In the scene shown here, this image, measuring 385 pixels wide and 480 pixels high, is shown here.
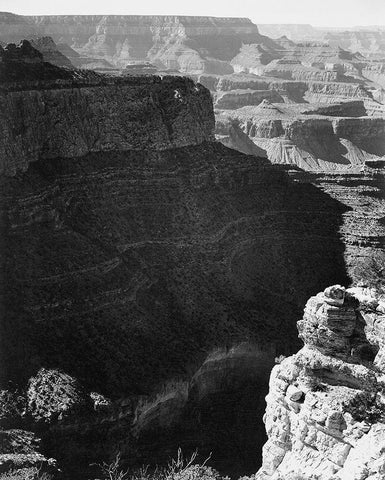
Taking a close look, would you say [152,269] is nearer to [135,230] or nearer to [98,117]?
[135,230]

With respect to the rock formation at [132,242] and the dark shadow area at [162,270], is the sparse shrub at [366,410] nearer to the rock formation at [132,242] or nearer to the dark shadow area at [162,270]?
the dark shadow area at [162,270]

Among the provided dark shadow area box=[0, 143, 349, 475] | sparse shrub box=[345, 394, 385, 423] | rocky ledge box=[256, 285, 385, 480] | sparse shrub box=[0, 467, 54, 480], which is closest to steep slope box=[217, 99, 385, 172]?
dark shadow area box=[0, 143, 349, 475]

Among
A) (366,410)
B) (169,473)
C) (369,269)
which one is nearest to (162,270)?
(369,269)

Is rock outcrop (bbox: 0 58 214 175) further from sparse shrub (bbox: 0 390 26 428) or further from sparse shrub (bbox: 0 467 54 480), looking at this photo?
sparse shrub (bbox: 0 467 54 480)

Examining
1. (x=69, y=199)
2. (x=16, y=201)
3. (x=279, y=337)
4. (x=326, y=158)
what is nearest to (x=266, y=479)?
(x=279, y=337)

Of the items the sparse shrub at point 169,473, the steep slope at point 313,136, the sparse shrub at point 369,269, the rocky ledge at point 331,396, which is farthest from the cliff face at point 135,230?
the steep slope at point 313,136
